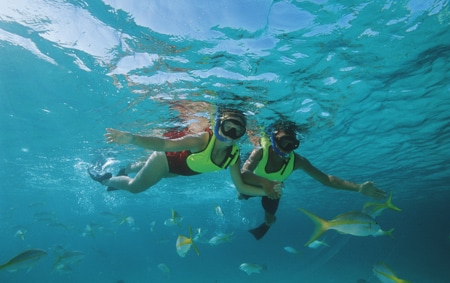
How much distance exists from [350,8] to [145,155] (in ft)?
58.6

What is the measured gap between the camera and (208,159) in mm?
7133

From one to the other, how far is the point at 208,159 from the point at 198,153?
302 mm

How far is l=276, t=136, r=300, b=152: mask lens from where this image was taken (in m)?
7.32

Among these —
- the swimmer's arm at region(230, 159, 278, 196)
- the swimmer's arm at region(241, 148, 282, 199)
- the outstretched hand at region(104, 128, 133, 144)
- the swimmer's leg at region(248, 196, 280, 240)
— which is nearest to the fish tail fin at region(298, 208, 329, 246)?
the swimmer's arm at region(241, 148, 282, 199)

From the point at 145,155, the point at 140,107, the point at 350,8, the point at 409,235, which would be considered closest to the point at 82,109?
the point at 140,107

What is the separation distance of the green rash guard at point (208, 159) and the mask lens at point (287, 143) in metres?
1.20

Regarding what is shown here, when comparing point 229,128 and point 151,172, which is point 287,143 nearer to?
point 229,128

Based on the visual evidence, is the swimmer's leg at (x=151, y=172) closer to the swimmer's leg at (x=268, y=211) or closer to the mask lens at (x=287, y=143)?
the swimmer's leg at (x=268, y=211)

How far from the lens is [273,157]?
825 cm

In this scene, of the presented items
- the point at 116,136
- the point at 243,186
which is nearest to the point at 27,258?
the point at 116,136

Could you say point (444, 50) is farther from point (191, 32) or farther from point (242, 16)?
point (191, 32)

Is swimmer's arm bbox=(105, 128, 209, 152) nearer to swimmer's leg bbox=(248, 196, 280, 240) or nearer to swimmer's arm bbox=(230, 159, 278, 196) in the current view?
swimmer's arm bbox=(230, 159, 278, 196)

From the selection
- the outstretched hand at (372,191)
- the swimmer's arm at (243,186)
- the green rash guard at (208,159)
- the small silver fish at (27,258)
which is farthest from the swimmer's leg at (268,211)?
the small silver fish at (27,258)

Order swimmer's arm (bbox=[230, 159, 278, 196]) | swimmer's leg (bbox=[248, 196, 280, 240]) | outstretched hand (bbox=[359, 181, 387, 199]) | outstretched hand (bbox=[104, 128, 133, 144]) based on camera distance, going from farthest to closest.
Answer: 1. swimmer's leg (bbox=[248, 196, 280, 240])
2. swimmer's arm (bbox=[230, 159, 278, 196])
3. outstretched hand (bbox=[359, 181, 387, 199])
4. outstretched hand (bbox=[104, 128, 133, 144])
